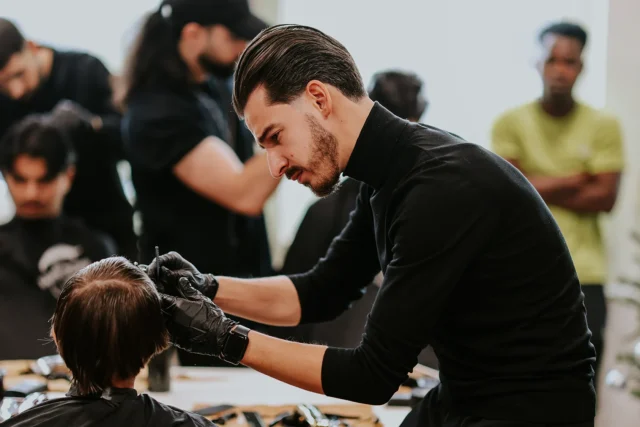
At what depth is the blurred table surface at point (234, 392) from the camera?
6.81 feet

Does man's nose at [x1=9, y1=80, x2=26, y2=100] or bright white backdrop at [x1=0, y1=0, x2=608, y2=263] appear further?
bright white backdrop at [x1=0, y1=0, x2=608, y2=263]

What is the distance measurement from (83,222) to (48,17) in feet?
4.03

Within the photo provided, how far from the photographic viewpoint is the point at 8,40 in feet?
10.5

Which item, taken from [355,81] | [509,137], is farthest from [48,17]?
[355,81]

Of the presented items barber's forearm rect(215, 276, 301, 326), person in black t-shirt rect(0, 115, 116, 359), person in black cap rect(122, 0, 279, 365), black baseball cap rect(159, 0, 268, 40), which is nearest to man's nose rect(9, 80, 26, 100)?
person in black t-shirt rect(0, 115, 116, 359)

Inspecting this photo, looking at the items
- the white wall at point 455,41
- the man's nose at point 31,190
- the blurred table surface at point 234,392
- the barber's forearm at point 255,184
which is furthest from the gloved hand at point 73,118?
the blurred table surface at point 234,392

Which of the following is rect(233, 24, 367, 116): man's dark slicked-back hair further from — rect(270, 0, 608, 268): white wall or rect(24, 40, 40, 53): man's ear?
rect(270, 0, 608, 268): white wall

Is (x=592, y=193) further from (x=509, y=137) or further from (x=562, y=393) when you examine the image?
(x=562, y=393)

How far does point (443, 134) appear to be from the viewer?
162 centimetres

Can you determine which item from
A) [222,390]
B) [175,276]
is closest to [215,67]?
[222,390]

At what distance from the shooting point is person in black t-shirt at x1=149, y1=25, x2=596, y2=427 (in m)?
1.49

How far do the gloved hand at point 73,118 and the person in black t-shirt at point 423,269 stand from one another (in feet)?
5.83

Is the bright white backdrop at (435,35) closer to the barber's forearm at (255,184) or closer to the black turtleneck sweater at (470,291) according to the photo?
the barber's forearm at (255,184)

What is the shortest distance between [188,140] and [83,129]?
0.77 meters
